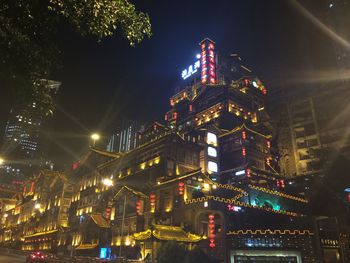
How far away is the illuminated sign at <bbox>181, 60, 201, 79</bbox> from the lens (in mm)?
100581

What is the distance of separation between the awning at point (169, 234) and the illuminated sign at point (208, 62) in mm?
55437

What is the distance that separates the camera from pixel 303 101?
8150cm

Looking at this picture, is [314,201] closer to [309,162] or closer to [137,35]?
[309,162]

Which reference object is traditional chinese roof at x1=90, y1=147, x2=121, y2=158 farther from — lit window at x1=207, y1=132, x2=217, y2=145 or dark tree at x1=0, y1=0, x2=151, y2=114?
dark tree at x1=0, y1=0, x2=151, y2=114

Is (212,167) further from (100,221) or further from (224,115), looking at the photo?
(100,221)

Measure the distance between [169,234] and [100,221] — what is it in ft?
57.9

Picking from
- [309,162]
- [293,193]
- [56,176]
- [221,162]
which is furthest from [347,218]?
[56,176]

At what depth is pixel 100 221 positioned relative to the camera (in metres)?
51.4

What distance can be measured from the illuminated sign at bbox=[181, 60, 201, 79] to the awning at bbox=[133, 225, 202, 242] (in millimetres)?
70140

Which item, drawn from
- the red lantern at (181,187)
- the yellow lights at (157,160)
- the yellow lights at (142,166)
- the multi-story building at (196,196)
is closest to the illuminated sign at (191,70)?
the multi-story building at (196,196)

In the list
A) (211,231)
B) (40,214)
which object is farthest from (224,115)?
(40,214)

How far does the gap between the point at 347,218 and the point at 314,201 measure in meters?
8.38

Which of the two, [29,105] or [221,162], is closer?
[29,105]

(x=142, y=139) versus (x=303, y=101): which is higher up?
(x=303, y=101)
